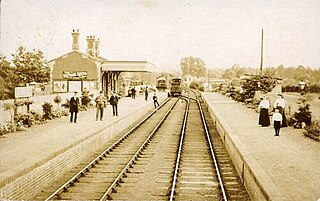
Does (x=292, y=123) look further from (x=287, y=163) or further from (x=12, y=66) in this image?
(x=12, y=66)

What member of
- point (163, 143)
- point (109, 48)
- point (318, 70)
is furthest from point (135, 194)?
point (163, 143)

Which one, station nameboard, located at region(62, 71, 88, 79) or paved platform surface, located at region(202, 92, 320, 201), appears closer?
paved platform surface, located at region(202, 92, 320, 201)

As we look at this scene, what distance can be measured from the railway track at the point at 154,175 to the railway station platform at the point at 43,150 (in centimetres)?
38

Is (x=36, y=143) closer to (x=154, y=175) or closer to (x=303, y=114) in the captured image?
(x=154, y=175)

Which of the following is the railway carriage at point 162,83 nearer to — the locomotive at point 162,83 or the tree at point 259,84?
the locomotive at point 162,83

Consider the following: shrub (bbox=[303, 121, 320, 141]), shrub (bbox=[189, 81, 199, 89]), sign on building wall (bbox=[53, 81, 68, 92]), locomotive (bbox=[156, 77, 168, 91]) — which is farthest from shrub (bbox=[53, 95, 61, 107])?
shrub (bbox=[189, 81, 199, 89])

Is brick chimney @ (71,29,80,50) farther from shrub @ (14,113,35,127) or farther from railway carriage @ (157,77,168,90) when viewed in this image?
railway carriage @ (157,77,168,90)

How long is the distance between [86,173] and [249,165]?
3172mm

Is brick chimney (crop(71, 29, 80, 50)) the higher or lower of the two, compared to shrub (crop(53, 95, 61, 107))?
higher

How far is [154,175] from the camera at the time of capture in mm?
8305

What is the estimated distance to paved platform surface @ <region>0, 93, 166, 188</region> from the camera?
6.62m

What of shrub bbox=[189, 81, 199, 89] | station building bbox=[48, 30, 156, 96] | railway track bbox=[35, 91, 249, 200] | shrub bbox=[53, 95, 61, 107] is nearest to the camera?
railway track bbox=[35, 91, 249, 200]

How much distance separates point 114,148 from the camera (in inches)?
456

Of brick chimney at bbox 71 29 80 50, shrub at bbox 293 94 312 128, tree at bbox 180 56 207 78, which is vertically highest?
→ brick chimney at bbox 71 29 80 50
